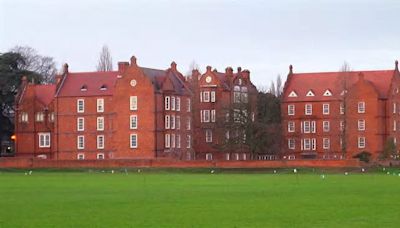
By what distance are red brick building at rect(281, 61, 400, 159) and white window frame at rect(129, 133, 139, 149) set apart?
77.9 feet

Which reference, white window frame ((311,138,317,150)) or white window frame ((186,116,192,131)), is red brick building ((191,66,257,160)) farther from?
white window frame ((311,138,317,150))

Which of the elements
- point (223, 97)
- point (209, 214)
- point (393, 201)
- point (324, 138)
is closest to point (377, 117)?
point (324, 138)

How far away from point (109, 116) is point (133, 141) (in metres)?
5.06

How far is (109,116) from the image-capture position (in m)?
115

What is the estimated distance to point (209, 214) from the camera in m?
36.8

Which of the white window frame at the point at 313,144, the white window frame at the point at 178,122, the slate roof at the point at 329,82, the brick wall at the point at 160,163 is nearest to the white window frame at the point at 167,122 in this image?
the white window frame at the point at 178,122

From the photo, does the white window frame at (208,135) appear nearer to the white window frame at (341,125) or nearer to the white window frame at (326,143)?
the white window frame at (326,143)

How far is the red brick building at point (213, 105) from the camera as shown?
12071 cm

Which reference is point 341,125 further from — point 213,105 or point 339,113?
point 213,105

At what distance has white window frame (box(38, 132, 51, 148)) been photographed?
118 metres

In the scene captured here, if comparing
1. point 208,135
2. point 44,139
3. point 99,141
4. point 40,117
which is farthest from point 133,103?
point 208,135

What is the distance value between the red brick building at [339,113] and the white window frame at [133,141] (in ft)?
77.9

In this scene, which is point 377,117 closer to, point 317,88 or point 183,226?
point 317,88

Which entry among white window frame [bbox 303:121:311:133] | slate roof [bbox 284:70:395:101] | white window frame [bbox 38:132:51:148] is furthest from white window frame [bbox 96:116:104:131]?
white window frame [bbox 303:121:311:133]
